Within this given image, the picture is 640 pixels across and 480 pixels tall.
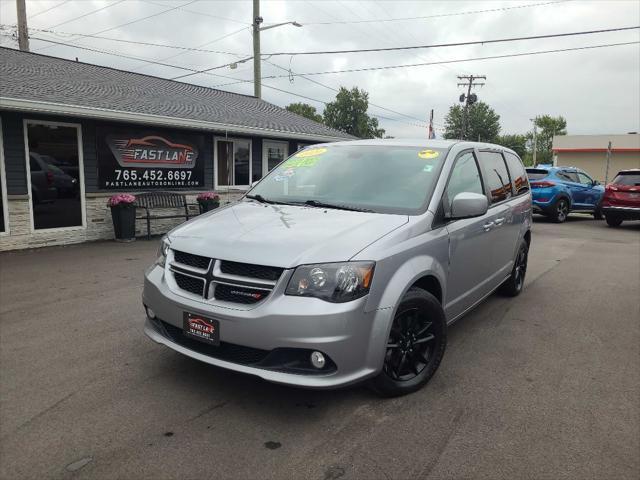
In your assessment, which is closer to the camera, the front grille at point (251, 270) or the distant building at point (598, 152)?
the front grille at point (251, 270)

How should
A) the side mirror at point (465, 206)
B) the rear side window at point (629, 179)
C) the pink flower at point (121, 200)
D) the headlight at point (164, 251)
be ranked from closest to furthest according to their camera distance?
the headlight at point (164, 251) → the side mirror at point (465, 206) → the pink flower at point (121, 200) → the rear side window at point (629, 179)

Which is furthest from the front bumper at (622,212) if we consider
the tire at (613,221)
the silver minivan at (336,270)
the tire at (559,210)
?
the silver minivan at (336,270)

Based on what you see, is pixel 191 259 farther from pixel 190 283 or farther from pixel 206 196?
pixel 206 196

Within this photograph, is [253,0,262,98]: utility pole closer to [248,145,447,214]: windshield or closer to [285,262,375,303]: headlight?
[248,145,447,214]: windshield

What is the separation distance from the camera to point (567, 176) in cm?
1541

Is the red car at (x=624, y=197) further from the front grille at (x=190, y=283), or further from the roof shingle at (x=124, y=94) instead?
the front grille at (x=190, y=283)

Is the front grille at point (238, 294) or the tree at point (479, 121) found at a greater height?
the tree at point (479, 121)

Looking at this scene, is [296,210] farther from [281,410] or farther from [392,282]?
[281,410]

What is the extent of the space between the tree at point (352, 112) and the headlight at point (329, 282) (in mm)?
61974

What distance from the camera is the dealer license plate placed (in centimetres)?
282

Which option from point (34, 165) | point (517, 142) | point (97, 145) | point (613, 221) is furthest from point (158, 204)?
point (517, 142)

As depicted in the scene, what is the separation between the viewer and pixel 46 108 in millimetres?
8469

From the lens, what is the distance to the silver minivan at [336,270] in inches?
107

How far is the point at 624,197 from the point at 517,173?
1009cm
